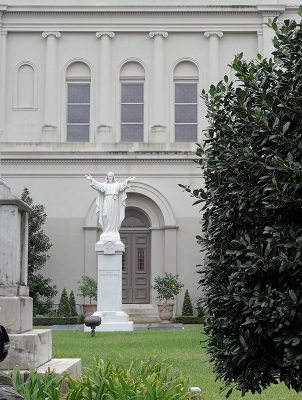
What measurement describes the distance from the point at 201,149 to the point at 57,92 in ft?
90.2

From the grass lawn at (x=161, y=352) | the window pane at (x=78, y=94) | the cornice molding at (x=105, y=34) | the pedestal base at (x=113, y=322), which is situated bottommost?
the grass lawn at (x=161, y=352)

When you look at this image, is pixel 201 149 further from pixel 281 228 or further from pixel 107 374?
pixel 107 374

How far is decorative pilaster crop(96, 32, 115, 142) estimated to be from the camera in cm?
3316

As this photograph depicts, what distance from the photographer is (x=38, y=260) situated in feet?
101

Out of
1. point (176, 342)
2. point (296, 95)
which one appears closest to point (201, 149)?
point (296, 95)

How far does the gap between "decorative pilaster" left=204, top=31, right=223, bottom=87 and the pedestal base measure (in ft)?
46.0

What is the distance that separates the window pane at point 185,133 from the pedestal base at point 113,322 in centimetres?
1209

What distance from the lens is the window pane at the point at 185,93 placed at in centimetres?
3391

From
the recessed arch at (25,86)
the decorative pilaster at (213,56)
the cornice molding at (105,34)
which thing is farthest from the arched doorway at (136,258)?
the cornice molding at (105,34)

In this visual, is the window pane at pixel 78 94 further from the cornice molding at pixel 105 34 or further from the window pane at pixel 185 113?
the window pane at pixel 185 113

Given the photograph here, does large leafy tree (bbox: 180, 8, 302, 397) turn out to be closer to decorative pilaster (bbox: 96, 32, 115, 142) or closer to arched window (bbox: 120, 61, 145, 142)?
decorative pilaster (bbox: 96, 32, 115, 142)

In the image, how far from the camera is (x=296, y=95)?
574cm

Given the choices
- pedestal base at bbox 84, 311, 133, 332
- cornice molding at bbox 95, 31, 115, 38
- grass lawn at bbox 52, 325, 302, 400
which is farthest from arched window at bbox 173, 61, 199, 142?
grass lawn at bbox 52, 325, 302, 400

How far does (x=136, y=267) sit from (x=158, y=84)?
792 centimetres
